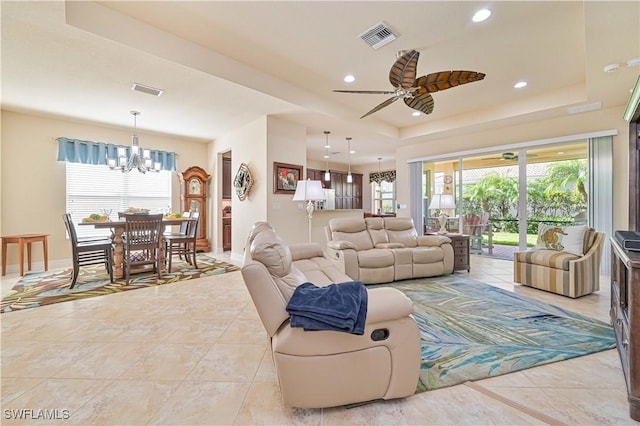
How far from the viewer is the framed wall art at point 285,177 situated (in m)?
4.95

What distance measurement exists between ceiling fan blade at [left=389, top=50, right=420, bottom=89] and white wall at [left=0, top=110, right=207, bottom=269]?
19.1 feet

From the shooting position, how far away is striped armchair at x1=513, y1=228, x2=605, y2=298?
10.5 feet

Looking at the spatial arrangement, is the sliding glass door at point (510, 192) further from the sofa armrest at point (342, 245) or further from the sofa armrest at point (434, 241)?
the sofa armrest at point (342, 245)

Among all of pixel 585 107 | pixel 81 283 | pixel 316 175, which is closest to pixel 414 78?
pixel 585 107

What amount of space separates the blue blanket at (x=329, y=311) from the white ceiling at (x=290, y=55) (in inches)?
100

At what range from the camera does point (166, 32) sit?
300cm

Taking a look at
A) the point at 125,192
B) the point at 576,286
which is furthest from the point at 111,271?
the point at 576,286

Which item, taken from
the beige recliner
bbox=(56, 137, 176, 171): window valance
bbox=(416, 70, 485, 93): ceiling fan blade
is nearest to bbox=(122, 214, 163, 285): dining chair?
bbox=(56, 137, 176, 171): window valance

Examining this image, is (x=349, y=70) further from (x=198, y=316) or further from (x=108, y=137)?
(x=108, y=137)

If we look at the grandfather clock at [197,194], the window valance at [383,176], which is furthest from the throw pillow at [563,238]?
the grandfather clock at [197,194]

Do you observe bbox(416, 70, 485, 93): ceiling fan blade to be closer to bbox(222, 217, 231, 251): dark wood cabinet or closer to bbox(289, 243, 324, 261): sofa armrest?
bbox(289, 243, 324, 261): sofa armrest

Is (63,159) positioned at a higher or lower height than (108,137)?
lower

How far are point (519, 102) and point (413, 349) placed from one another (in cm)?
502

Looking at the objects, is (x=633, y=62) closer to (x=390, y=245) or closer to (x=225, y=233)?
(x=390, y=245)
